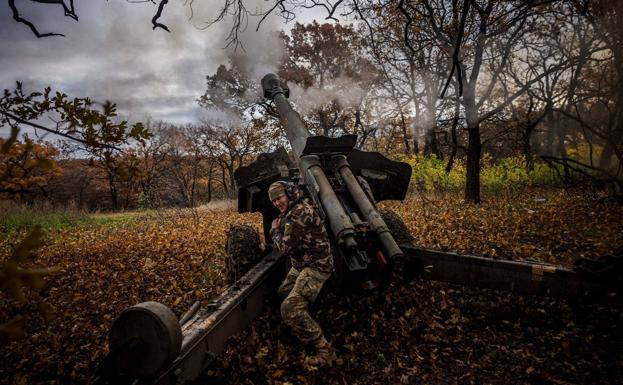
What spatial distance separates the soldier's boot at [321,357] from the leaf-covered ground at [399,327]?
93mm

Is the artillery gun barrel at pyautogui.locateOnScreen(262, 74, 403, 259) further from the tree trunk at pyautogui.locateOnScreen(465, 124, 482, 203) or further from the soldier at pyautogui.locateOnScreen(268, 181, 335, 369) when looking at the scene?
the tree trunk at pyautogui.locateOnScreen(465, 124, 482, 203)

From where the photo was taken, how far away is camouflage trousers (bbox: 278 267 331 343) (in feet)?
10.8

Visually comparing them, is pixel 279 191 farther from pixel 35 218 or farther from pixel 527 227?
pixel 35 218

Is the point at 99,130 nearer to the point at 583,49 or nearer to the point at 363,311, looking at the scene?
the point at 363,311

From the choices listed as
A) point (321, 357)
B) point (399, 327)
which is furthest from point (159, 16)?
point (399, 327)

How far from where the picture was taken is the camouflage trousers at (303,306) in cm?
331

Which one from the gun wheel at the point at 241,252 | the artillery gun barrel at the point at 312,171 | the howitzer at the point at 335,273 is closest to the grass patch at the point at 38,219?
the artillery gun barrel at the point at 312,171

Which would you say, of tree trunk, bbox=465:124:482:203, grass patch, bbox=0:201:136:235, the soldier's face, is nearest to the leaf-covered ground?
the soldier's face

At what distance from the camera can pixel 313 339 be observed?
130 inches

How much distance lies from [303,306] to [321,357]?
1.59 ft

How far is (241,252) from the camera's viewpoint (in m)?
4.67

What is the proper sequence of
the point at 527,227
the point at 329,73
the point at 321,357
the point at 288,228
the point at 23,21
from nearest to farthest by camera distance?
1. the point at 23,21
2. the point at 321,357
3. the point at 288,228
4. the point at 527,227
5. the point at 329,73

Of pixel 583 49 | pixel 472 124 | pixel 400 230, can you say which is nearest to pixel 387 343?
pixel 400 230

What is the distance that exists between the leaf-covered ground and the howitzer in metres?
0.38
